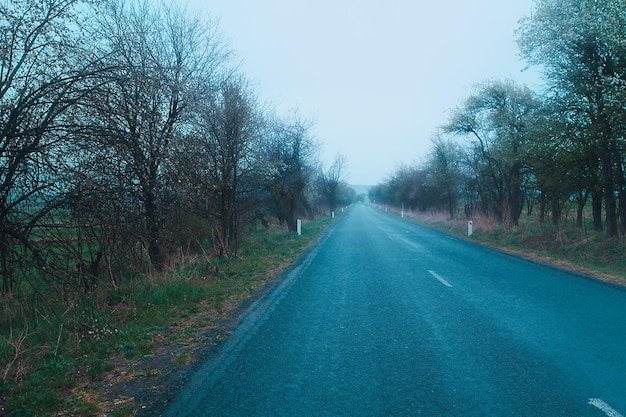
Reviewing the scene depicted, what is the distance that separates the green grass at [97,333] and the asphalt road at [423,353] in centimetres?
76

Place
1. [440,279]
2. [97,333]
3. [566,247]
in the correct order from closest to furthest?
[97,333], [440,279], [566,247]

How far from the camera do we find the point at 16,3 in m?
7.24

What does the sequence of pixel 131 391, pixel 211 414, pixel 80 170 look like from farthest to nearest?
1. pixel 80 170
2. pixel 131 391
3. pixel 211 414

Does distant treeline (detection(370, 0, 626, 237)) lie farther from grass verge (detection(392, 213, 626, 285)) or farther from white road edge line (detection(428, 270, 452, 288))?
white road edge line (detection(428, 270, 452, 288))

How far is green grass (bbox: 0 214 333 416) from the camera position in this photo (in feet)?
15.9

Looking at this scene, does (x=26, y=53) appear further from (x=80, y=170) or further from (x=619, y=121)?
(x=619, y=121)

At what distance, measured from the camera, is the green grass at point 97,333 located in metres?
4.85

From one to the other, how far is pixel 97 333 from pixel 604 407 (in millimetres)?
5974

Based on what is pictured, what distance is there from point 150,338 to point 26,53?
176 inches

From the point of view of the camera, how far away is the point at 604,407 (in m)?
4.49

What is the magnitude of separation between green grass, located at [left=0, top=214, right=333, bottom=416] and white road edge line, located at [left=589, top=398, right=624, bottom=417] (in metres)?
4.16

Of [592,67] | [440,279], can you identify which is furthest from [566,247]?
[440,279]

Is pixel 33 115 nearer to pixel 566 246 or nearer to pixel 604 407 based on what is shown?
pixel 604 407

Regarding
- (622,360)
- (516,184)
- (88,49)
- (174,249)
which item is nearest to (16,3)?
(88,49)
